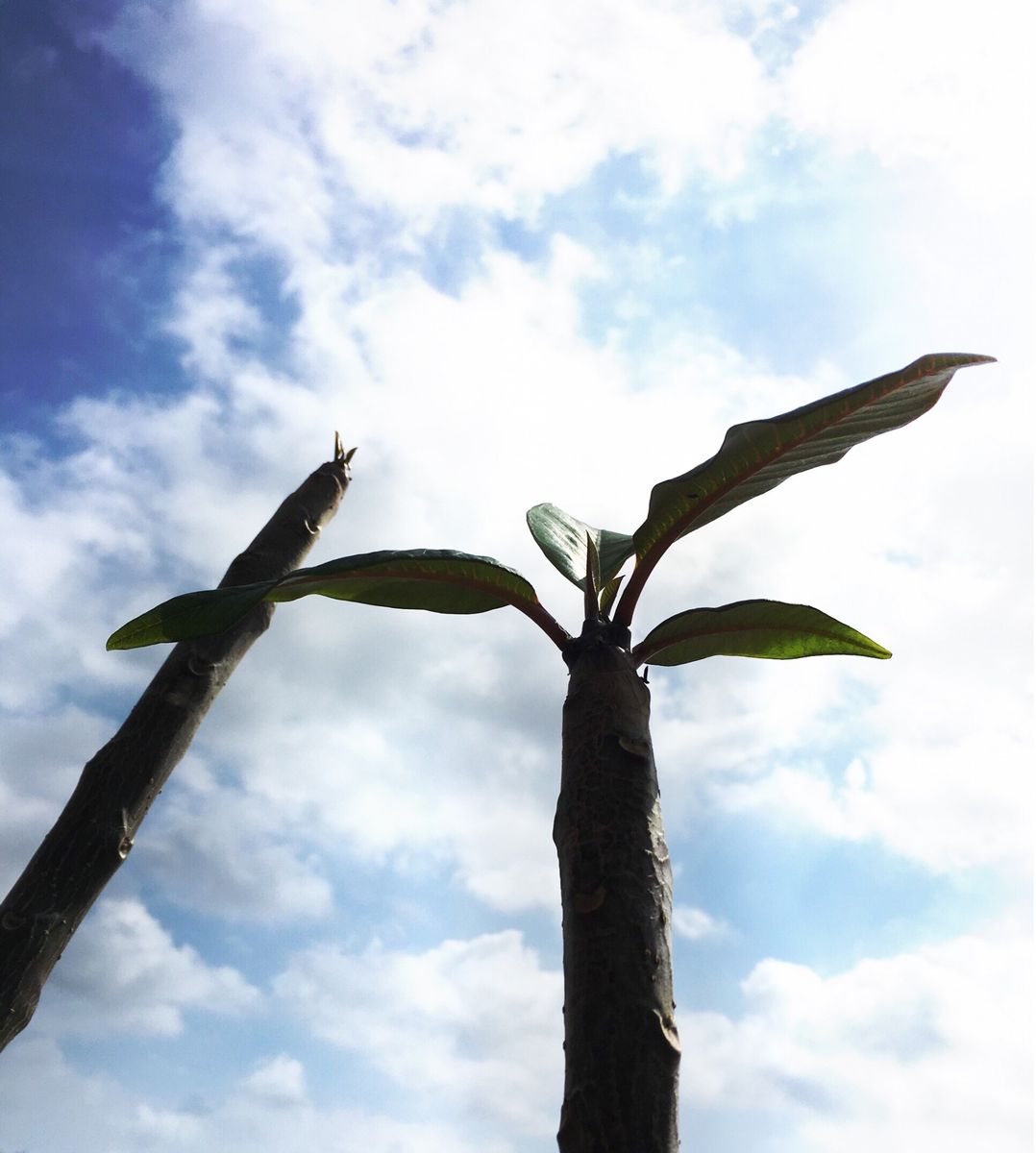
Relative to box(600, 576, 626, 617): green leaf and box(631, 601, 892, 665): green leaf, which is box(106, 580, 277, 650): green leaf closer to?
box(600, 576, 626, 617): green leaf

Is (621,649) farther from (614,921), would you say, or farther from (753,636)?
(614,921)

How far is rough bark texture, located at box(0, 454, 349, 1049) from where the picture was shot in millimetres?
1657

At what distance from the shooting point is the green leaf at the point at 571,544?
5.31 ft

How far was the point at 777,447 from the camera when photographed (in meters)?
1.43

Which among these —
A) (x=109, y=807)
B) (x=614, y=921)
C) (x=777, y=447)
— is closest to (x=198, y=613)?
(x=109, y=807)

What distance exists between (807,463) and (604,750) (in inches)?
25.6

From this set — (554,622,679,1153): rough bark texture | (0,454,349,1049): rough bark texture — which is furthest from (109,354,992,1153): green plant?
(0,454,349,1049): rough bark texture

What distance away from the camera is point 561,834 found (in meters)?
1.16

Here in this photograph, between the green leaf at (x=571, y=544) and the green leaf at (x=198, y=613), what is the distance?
50 cm

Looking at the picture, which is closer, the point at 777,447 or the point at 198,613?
the point at 777,447

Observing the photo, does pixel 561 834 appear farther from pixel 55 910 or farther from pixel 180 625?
pixel 55 910

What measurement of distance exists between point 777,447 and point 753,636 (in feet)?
1.08

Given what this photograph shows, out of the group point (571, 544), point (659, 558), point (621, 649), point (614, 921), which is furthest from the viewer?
point (571, 544)

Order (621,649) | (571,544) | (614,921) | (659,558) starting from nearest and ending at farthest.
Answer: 1. (614,921)
2. (621,649)
3. (659,558)
4. (571,544)
